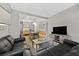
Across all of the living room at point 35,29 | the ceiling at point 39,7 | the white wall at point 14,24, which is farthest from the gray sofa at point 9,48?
the ceiling at point 39,7

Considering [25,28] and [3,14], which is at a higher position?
[3,14]

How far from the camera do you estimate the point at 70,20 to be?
3.89 metres

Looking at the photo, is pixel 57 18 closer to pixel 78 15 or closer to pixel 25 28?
pixel 78 15

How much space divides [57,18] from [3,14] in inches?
106

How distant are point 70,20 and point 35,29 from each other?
6.03 feet

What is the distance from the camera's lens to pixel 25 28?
101 inches

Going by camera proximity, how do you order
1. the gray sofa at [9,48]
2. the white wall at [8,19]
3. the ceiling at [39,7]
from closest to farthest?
the gray sofa at [9,48] < the white wall at [8,19] < the ceiling at [39,7]

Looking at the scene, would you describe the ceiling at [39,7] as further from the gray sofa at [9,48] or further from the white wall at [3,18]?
the gray sofa at [9,48]

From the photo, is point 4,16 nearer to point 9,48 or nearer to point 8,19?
point 8,19

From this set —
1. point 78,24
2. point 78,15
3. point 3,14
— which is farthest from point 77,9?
point 3,14

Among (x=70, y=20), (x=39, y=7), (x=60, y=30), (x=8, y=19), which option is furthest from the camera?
(x=60, y=30)

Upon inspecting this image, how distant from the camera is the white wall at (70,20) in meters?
3.58

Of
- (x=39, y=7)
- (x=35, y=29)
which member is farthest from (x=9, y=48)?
(x=39, y=7)

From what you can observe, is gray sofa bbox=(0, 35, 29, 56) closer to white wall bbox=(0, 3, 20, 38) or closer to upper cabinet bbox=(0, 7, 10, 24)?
white wall bbox=(0, 3, 20, 38)
